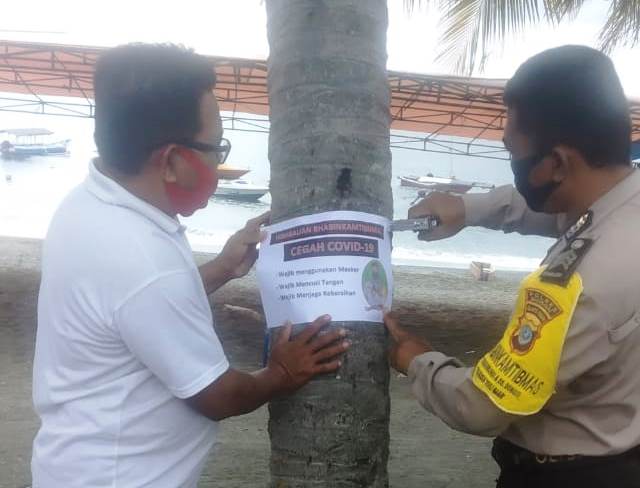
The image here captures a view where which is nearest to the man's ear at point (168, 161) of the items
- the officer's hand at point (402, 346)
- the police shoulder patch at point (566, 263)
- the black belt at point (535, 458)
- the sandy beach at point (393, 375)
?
the officer's hand at point (402, 346)

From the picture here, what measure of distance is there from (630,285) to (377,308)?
0.68 meters

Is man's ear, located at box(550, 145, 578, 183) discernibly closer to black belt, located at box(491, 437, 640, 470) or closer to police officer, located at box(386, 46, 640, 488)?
police officer, located at box(386, 46, 640, 488)

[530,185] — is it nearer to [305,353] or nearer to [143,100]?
[305,353]

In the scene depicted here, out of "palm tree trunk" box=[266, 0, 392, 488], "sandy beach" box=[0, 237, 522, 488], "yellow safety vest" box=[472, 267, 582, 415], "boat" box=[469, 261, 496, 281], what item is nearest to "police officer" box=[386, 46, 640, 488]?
"yellow safety vest" box=[472, 267, 582, 415]

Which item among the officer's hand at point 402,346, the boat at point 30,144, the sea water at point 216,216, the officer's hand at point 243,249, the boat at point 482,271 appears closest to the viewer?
the officer's hand at point 402,346

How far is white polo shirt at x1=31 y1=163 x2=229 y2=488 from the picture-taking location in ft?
5.59

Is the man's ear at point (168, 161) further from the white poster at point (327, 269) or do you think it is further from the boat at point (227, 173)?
the white poster at point (327, 269)

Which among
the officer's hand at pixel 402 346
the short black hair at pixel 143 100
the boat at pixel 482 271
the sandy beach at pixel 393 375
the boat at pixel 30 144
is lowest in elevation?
the boat at pixel 30 144

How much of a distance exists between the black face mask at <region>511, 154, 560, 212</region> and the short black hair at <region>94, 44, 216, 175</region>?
86 centimetres

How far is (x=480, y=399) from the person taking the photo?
1831 mm

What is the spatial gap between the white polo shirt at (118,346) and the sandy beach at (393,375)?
2852 mm

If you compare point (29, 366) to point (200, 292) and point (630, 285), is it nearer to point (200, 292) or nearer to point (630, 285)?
point (200, 292)

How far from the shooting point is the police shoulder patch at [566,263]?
5.74 feet

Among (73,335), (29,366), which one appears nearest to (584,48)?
(73,335)
